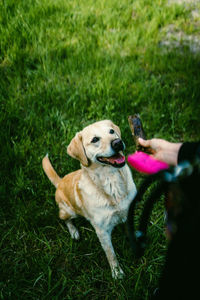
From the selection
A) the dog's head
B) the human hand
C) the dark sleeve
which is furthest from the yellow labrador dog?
the dark sleeve

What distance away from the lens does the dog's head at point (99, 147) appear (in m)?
1.90

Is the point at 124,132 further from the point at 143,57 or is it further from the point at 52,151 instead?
the point at 143,57

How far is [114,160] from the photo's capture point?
1.92 meters

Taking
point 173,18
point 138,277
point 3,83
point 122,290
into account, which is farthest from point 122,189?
point 173,18

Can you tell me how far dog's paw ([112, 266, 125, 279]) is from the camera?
81.9 inches

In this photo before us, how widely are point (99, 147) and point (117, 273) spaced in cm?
109

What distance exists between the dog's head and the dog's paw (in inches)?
36.5

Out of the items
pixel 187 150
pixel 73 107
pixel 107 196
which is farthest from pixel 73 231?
pixel 187 150

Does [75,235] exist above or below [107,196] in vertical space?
below

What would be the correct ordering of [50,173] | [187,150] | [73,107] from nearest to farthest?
[187,150] → [50,173] → [73,107]

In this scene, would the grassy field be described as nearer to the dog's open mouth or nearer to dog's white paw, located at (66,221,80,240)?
dog's white paw, located at (66,221,80,240)

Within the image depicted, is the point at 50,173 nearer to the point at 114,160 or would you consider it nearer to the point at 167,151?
the point at 114,160

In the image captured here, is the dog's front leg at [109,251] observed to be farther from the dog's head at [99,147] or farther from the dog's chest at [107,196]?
the dog's head at [99,147]

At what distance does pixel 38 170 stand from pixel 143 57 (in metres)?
2.23
